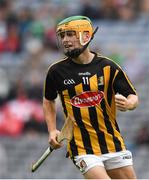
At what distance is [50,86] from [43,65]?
21.7 feet

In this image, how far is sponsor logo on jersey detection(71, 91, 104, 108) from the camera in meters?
7.37

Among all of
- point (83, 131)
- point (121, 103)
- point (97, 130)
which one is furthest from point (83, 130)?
point (121, 103)

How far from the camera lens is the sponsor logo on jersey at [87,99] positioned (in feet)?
24.2

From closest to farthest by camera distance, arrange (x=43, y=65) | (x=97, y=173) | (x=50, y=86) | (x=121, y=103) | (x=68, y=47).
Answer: (x=121, y=103), (x=97, y=173), (x=68, y=47), (x=50, y=86), (x=43, y=65)

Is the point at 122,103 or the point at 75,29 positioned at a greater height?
the point at 75,29

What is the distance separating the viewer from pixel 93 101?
7.37 metres

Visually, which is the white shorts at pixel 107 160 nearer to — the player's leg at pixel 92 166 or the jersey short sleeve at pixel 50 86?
the player's leg at pixel 92 166

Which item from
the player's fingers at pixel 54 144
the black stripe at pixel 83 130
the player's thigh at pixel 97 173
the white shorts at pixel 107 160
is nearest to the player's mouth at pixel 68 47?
the black stripe at pixel 83 130

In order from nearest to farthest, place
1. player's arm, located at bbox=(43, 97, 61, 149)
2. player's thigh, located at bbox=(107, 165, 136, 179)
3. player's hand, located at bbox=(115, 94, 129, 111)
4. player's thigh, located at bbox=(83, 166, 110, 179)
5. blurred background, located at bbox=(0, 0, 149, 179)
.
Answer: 1. player's hand, located at bbox=(115, 94, 129, 111)
2. player's thigh, located at bbox=(83, 166, 110, 179)
3. player's thigh, located at bbox=(107, 165, 136, 179)
4. player's arm, located at bbox=(43, 97, 61, 149)
5. blurred background, located at bbox=(0, 0, 149, 179)

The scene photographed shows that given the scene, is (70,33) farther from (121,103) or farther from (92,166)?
(92,166)

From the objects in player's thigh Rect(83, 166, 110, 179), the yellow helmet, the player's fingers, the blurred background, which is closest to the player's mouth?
the yellow helmet

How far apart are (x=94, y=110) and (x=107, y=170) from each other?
1.69 ft

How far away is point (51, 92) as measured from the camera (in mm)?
7637

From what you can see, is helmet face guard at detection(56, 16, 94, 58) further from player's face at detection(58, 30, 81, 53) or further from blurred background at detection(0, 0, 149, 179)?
blurred background at detection(0, 0, 149, 179)
